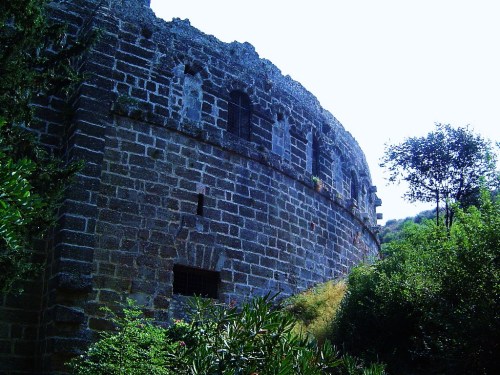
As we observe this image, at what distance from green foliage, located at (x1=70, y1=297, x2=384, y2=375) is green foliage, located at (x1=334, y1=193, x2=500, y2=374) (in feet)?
6.84

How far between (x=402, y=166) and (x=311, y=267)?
9.77 m

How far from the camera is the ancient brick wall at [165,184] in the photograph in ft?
30.4

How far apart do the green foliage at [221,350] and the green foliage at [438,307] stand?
6.84 ft

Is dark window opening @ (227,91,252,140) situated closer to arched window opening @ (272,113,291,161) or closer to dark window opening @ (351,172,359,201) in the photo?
arched window opening @ (272,113,291,161)

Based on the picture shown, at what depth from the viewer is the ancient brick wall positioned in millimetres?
9266

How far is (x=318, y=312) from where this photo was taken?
1168 centimetres

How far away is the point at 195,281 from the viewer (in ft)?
36.1

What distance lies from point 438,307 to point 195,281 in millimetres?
4485

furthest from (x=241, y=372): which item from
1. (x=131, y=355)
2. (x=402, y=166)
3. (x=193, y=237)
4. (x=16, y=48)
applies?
(x=402, y=166)

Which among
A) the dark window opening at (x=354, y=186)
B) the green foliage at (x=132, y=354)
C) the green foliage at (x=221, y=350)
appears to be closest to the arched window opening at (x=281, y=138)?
the dark window opening at (x=354, y=186)

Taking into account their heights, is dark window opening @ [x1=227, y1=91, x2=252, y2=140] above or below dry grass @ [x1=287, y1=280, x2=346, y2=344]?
above

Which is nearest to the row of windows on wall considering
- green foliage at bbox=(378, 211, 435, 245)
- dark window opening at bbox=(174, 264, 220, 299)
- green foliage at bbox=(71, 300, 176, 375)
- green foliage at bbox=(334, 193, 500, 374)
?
dark window opening at bbox=(174, 264, 220, 299)

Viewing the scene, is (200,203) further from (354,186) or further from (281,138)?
(354,186)

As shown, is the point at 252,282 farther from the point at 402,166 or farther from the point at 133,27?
the point at 402,166
